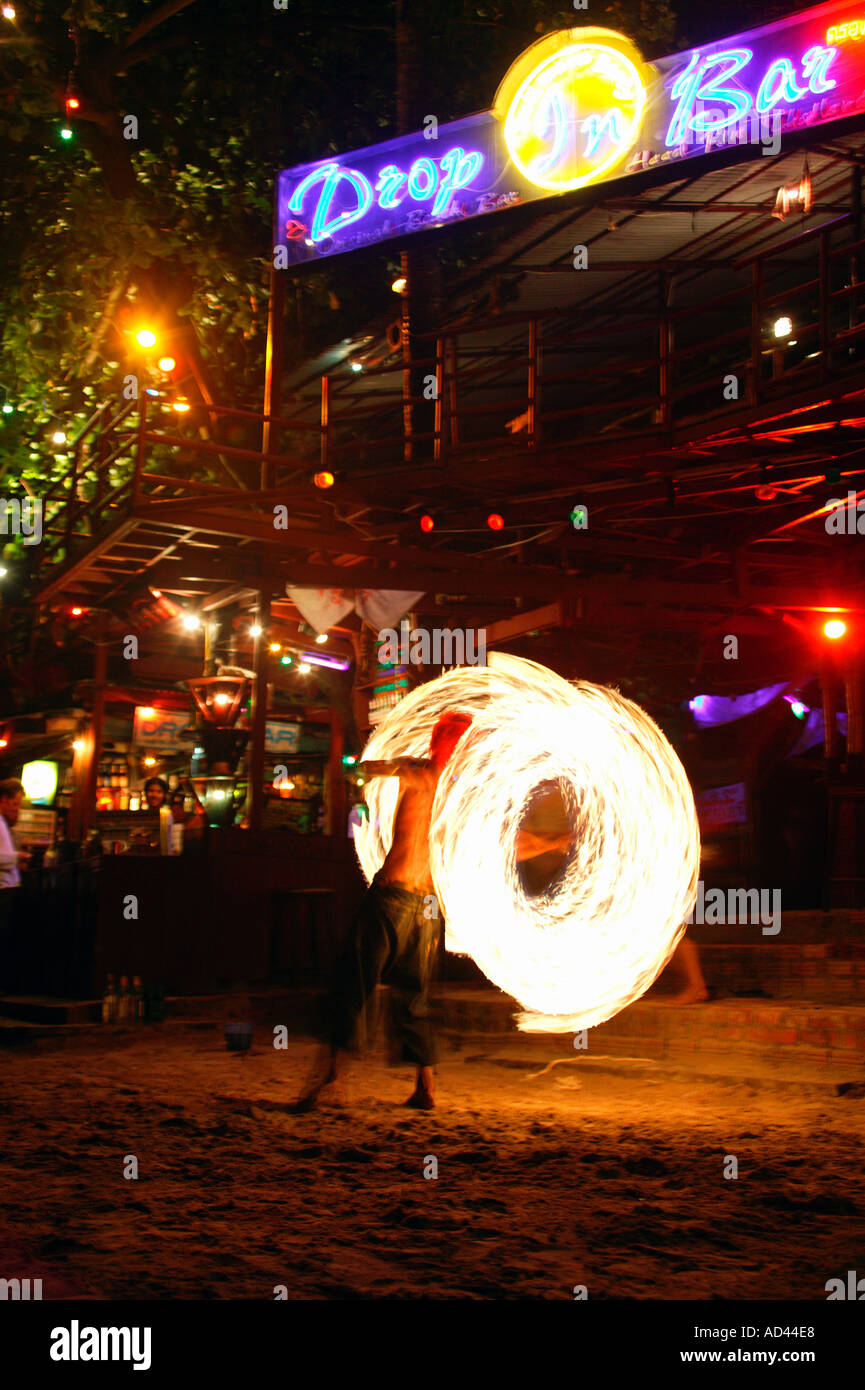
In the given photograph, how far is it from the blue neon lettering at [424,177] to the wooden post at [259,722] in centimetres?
485

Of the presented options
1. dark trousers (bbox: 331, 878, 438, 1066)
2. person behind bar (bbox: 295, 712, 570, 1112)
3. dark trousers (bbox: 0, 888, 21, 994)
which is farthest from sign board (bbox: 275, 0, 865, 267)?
dark trousers (bbox: 0, 888, 21, 994)

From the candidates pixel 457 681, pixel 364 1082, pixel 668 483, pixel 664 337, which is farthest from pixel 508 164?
pixel 364 1082

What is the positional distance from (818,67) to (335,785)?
40.8ft

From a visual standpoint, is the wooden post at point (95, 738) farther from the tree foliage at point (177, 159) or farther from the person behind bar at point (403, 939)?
the person behind bar at point (403, 939)

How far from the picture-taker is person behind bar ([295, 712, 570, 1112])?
656cm

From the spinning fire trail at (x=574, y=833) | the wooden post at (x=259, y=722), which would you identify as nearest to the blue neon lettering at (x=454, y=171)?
the wooden post at (x=259, y=722)

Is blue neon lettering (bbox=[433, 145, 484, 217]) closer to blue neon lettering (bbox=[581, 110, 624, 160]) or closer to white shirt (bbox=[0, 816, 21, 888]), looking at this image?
blue neon lettering (bbox=[581, 110, 624, 160])

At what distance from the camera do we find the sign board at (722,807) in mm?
18422

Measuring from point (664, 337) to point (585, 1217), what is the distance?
8372mm

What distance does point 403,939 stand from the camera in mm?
6688

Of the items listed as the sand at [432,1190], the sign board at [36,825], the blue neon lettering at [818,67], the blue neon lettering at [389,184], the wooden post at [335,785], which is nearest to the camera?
the sand at [432,1190]

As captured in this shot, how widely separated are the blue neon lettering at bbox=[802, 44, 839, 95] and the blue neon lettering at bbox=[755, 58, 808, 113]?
10 cm
